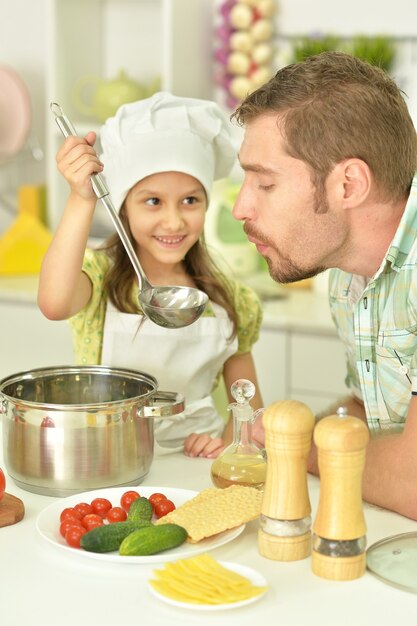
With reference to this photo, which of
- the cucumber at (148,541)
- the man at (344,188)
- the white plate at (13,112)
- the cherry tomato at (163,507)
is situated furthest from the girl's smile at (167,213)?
the white plate at (13,112)

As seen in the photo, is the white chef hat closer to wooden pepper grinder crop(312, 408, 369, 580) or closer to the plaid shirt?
the plaid shirt

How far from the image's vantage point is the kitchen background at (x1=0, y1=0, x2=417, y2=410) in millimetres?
2771

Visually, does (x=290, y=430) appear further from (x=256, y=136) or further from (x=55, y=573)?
(x=256, y=136)

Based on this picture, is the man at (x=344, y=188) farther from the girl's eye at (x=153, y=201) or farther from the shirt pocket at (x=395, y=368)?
the girl's eye at (x=153, y=201)

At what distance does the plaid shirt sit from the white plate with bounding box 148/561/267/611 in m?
0.46

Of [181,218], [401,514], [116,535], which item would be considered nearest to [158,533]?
[116,535]

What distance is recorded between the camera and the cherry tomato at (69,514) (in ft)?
3.89

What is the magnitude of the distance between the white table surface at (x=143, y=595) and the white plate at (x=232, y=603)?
0.01 metres

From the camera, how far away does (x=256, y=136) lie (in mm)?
1485

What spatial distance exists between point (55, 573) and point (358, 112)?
776 millimetres

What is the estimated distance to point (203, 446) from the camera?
1.52 metres

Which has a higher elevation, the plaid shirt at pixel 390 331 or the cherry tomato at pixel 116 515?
the plaid shirt at pixel 390 331

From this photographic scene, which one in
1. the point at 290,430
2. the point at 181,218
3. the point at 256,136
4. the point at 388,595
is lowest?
the point at 388,595

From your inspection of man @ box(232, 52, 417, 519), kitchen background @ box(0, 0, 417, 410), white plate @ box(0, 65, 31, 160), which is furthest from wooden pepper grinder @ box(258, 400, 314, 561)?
white plate @ box(0, 65, 31, 160)
